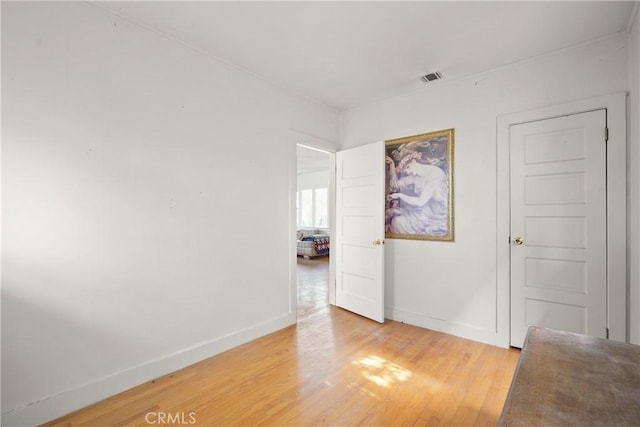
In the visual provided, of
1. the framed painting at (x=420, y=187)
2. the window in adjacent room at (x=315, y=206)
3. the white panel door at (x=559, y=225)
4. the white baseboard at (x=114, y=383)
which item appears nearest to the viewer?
the white baseboard at (x=114, y=383)

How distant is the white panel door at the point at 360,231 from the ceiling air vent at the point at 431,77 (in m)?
0.75

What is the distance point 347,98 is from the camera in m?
3.55

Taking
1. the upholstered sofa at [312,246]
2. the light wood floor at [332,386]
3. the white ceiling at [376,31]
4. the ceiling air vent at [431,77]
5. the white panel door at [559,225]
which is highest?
the white ceiling at [376,31]

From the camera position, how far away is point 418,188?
3.30 metres

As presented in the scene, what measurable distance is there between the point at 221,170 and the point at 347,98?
1.78m

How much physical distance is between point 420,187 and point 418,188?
2cm

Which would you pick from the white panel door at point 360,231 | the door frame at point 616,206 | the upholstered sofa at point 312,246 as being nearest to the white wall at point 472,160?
the door frame at point 616,206

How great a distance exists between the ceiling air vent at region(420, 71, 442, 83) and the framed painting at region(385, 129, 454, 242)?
53 centimetres

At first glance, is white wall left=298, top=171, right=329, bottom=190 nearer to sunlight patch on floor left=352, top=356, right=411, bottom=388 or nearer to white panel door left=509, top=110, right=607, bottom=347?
white panel door left=509, top=110, right=607, bottom=347

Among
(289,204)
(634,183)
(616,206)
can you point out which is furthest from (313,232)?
(634,183)

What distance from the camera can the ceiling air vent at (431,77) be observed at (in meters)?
2.90

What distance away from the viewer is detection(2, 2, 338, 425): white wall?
1726 millimetres

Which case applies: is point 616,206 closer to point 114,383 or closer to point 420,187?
point 420,187

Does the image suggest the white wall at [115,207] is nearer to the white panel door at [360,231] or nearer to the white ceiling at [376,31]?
the white ceiling at [376,31]
